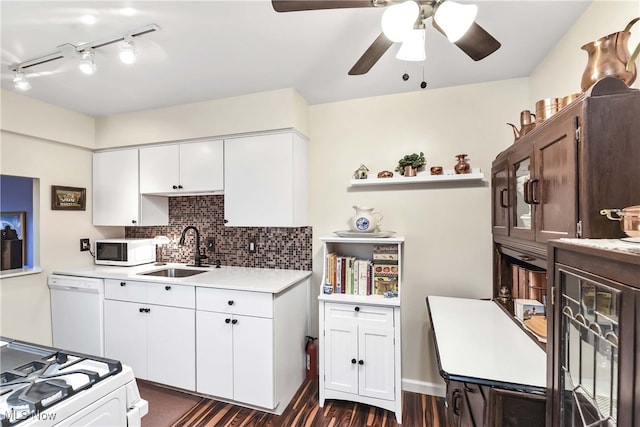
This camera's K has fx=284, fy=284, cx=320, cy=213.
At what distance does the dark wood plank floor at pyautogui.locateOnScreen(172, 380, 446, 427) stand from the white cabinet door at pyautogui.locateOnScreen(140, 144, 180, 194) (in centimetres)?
189

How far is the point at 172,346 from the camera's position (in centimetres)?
229

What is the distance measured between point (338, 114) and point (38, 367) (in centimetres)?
248

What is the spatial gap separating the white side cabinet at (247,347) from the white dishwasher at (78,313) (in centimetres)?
107

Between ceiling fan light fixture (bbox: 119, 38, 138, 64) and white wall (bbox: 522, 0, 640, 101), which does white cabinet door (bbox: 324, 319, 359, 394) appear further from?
ceiling fan light fixture (bbox: 119, 38, 138, 64)

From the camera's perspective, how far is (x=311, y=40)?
171 cm

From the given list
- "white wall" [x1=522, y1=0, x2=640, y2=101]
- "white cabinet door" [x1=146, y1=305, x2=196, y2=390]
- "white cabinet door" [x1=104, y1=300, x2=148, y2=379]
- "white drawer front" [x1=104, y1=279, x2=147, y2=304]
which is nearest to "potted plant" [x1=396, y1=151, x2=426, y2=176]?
"white wall" [x1=522, y1=0, x2=640, y2=101]

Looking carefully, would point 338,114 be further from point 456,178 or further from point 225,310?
point 225,310

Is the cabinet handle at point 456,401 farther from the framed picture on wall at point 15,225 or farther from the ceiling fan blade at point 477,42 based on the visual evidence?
the framed picture on wall at point 15,225

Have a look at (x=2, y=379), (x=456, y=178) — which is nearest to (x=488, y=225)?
(x=456, y=178)

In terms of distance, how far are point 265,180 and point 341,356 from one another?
1529mm

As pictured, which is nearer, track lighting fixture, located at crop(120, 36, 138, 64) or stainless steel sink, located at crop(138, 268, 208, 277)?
track lighting fixture, located at crop(120, 36, 138, 64)

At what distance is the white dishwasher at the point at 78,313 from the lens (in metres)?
2.53

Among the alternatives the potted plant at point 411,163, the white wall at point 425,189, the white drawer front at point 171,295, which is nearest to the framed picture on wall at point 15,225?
the white drawer front at point 171,295

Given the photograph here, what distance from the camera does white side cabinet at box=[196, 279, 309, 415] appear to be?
80.0 inches
